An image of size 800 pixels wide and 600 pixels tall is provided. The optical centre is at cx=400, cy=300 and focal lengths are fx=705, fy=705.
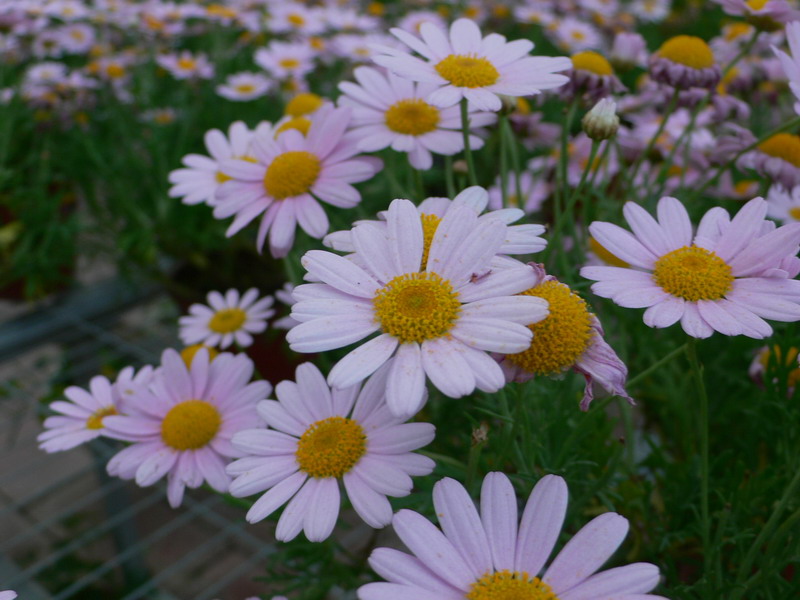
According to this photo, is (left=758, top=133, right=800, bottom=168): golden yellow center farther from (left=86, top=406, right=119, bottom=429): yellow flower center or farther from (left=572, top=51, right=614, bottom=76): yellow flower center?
(left=86, top=406, right=119, bottom=429): yellow flower center

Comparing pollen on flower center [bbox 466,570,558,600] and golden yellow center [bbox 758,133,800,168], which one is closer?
pollen on flower center [bbox 466,570,558,600]

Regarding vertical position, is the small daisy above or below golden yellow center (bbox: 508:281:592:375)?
below

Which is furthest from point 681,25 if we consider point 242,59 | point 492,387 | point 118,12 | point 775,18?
point 492,387

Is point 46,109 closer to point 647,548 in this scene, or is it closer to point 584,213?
point 584,213

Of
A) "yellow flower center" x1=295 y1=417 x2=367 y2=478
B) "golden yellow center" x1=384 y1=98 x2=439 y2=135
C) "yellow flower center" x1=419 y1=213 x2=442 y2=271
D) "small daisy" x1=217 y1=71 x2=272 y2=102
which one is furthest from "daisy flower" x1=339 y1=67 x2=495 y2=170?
"small daisy" x1=217 y1=71 x2=272 y2=102

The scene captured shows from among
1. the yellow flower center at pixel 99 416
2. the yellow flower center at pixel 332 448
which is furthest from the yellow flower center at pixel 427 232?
the yellow flower center at pixel 99 416

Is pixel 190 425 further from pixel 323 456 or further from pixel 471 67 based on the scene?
pixel 471 67

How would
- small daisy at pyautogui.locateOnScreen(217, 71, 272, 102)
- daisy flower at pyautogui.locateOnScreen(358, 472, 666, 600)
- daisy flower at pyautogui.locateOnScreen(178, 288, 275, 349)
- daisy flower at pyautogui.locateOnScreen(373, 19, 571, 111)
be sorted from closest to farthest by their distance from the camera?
1. daisy flower at pyautogui.locateOnScreen(358, 472, 666, 600)
2. daisy flower at pyautogui.locateOnScreen(373, 19, 571, 111)
3. daisy flower at pyautogui.locateOnScreen(178, 288, 275, 349)
4. small daisy at pyautogui.locateOnScreen(217, 71, 272, 102)
